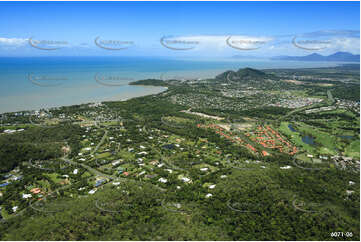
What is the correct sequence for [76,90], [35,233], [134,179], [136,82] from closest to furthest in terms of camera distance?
[35,233], [134,179], [76,90], [136,82]

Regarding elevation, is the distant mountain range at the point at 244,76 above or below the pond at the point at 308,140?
above

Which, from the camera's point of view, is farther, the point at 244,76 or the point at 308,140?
the point at 244,76

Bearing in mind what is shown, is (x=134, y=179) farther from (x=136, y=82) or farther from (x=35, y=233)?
(x=136, y=82)

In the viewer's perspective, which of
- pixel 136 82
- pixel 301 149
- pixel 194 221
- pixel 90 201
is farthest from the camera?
pixel 136 82

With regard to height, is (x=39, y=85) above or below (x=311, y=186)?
above

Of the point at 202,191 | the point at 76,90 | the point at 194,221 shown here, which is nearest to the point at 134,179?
the point at 202,191

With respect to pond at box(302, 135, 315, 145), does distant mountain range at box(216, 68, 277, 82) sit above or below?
above

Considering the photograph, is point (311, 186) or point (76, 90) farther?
point (76, 90)

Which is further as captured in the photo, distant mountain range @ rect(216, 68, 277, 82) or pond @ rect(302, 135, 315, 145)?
distant mountain range @ rect(216, 68, 277, 82)

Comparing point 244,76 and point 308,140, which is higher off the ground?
point 244,76

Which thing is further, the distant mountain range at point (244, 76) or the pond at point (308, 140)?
the distant mountain range at point (244, 76)
